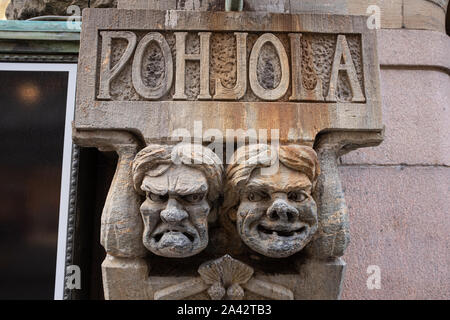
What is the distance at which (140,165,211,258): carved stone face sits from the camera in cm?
142

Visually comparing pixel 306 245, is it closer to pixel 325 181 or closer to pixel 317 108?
pixel 325 181

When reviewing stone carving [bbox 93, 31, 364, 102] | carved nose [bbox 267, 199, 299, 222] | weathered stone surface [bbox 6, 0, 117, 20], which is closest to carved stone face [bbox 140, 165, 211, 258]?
carved nose [bbox 267, 199, 299, 222]

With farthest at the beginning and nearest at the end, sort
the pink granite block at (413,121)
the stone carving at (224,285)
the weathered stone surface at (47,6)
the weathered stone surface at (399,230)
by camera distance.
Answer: the weathered stone surface at (47,6), the pink granite block at (413,121), the weathered stone surface at (399,230), the stone carving at (224,285)

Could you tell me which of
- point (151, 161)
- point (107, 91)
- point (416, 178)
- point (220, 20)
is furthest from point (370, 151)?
point (107, 91)

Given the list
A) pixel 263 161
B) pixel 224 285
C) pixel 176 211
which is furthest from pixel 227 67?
pixel 224 285

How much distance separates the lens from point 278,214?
1425 mm

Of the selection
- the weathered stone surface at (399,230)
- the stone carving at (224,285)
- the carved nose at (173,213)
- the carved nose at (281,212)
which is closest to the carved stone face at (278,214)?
the carved nose at (281,212)

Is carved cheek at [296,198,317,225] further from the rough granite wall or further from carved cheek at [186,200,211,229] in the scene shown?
the rough granite wall

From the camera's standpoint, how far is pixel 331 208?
1.56 m

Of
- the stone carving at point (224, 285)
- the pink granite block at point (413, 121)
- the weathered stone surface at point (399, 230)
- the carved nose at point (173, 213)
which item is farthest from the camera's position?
the pink granite block at point (413, 121)

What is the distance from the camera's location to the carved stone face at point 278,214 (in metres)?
1.45

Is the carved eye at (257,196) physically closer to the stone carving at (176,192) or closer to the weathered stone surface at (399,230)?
the stone carving at (176,192)

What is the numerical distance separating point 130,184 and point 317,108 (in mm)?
909

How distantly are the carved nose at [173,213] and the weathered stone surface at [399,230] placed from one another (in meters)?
Answer: 1.20
